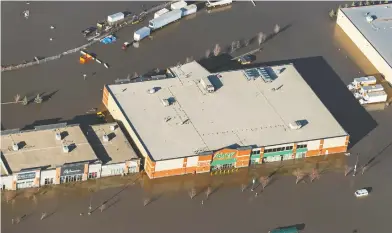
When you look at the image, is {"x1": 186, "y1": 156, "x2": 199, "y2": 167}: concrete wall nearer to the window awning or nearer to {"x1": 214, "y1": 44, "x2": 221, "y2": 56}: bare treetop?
the window awning

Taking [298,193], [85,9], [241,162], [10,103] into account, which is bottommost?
[298,193]

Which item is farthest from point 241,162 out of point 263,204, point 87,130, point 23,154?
point 23,154

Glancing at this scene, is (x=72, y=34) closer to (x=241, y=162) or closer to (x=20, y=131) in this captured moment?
(x=20, y=131)

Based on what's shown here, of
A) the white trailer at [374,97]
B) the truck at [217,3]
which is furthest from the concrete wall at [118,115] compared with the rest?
the white trailer at [374,97]

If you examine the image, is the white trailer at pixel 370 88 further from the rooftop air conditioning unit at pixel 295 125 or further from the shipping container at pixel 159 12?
the shipping container at pixel 159 12

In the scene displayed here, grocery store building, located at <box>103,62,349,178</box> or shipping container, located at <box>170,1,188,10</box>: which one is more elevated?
shipping container, located at <box>170,1,188,10</box>

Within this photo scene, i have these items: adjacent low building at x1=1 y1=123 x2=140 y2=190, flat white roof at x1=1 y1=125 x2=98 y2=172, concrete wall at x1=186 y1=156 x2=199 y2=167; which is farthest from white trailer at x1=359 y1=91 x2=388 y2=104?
flat white roof at x1=1 y1=125 x2=98 y2=172
